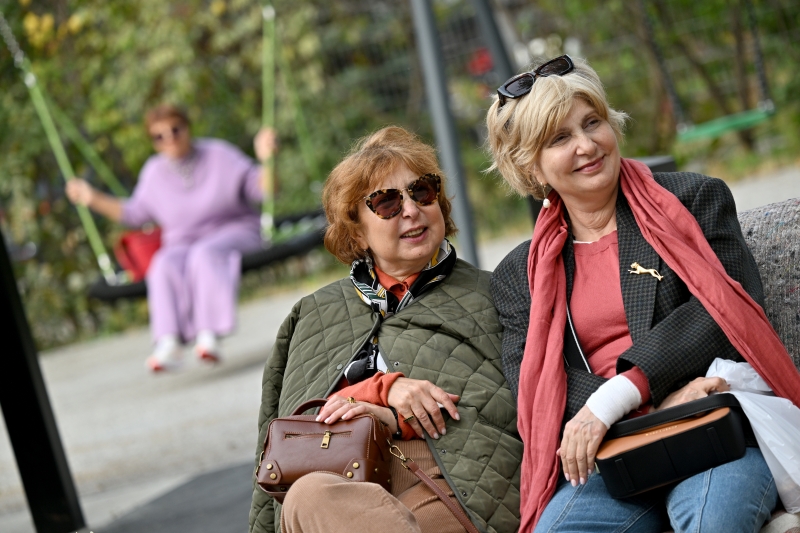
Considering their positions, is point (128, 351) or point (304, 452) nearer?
point (304, 452)

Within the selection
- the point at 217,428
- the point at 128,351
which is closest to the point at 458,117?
the point at 128,351

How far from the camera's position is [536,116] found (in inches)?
105

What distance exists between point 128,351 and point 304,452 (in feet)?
27.5

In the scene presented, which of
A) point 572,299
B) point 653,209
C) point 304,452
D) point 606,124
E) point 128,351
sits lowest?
point 128,351

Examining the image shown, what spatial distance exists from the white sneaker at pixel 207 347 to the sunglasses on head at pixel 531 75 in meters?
5.15

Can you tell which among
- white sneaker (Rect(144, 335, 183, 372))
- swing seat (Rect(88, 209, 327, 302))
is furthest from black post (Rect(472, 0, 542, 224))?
white sneaker (Rect(144, 335, 183, 372))

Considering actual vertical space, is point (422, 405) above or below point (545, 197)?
below

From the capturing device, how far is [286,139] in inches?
471

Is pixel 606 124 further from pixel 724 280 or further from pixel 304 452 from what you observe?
pixel 304 452

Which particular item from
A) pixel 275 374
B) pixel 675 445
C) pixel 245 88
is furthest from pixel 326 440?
pixel 245 88

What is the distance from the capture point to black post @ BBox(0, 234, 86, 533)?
4316mm

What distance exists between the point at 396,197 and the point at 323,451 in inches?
30.1

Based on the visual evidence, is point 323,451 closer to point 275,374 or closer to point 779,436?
point 275,374

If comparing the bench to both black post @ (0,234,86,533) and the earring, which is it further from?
black post @ (0,234,86,533)
